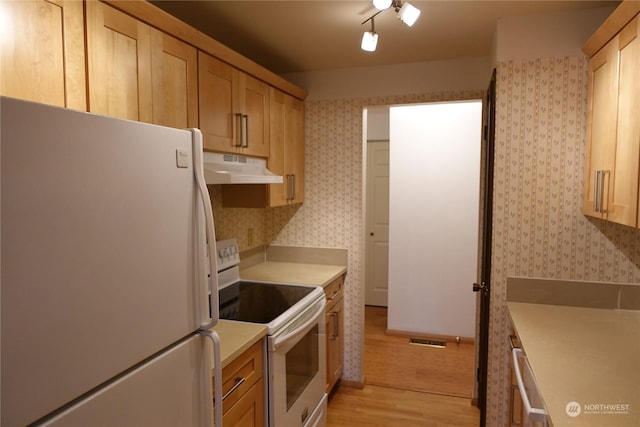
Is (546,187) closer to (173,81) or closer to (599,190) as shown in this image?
(599,190)

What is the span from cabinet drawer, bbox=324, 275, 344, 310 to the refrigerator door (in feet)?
5.20

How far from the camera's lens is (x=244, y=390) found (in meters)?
1.71

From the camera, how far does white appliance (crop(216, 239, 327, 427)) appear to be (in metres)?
1.93

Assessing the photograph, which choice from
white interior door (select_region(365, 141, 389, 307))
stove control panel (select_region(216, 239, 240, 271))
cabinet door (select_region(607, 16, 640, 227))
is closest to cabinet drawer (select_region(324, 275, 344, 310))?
stove control panel (select_region(216, 239, 240, 271))

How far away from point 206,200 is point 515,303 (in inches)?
69.1

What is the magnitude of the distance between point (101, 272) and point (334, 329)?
2272mm

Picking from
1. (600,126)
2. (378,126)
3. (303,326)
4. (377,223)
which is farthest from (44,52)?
(377,223)

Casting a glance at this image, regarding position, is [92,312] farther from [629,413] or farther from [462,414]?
[462,414]

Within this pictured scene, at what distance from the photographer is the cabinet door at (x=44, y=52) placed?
1.11m

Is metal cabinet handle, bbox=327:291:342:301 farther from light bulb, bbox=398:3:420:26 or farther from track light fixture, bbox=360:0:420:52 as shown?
light bulb, bbox=398:3:420:26

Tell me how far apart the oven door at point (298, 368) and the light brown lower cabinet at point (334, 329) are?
0.88ft

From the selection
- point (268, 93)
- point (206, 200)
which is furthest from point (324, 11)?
point (206, 200)

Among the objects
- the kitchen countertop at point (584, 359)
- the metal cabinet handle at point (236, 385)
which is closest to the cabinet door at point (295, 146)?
the metal cabinet handle at point (236, 385)

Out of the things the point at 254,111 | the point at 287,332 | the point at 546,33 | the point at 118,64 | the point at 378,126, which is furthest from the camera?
the point at 378,126
